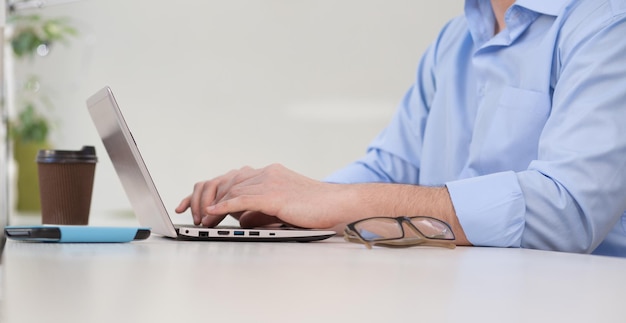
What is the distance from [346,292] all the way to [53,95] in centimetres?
482

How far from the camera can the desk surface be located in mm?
442

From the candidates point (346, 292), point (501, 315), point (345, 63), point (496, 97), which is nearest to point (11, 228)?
point (346, 292)

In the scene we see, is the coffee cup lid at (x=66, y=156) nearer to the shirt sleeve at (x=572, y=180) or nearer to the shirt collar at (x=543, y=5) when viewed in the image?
the shirt sleeve at (x=572, y=180)

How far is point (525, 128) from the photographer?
149 cm

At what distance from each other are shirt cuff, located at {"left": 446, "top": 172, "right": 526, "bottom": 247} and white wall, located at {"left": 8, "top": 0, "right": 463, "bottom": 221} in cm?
293

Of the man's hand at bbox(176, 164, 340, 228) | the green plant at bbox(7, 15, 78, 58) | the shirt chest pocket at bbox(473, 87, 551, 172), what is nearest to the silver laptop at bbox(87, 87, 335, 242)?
the man's hand at bbox(176, 164, 340, 228)

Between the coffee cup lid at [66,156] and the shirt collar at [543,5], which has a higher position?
the shirt collar at [543,5]

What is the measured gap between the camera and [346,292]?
0.54 meters

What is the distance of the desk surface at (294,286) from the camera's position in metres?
0.44

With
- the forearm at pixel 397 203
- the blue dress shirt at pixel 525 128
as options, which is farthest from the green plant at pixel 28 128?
the forearm at pixel 397 203

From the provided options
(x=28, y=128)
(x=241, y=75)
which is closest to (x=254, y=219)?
(x=241, y=75)

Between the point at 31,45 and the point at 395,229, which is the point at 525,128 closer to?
the point at 395,229

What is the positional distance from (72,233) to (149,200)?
0.57 ft

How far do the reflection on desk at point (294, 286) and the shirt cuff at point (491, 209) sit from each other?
246mm
